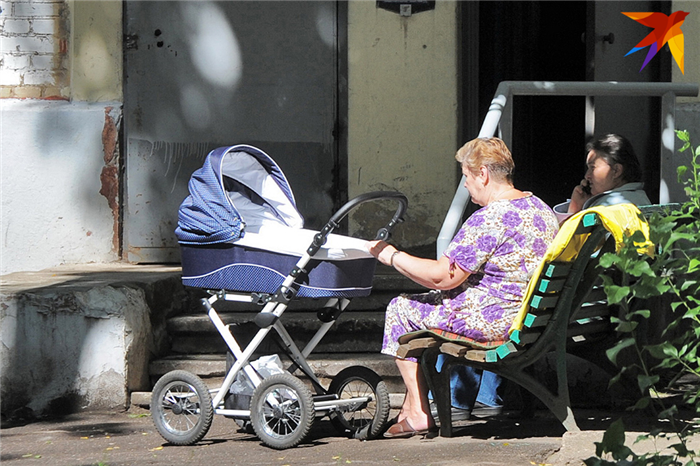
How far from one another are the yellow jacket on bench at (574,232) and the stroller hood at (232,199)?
117 cm

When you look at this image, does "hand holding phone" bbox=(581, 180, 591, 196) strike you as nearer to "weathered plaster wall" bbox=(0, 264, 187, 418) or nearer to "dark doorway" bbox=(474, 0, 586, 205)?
A: "weathered plaster wall" bbox=(0, 264, 187, 418)

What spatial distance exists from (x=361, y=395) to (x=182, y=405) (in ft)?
2.60

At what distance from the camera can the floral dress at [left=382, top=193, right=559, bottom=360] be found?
391 cm

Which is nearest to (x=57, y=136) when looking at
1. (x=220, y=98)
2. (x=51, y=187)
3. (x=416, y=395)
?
(x=51, y=187)

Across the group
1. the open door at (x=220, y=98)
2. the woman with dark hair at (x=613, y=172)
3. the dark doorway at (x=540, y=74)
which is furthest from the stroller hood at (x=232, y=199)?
the dark doorway at (x=540, y=74)

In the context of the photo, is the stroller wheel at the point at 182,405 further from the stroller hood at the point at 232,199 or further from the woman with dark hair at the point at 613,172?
the woman with dark hair at the point at 613,172

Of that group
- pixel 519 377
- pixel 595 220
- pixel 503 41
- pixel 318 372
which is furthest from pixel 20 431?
pixel 503 41

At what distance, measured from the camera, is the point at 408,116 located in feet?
22.8

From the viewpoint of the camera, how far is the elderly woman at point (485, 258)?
3.92m

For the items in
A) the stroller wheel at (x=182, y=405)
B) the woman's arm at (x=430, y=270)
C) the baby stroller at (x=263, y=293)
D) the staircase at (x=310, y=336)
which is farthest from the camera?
the staircase at (x=310, y=336)

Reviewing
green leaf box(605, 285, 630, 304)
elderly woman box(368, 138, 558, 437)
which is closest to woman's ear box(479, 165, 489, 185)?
elderly woman box(368, 138, 558, 437)

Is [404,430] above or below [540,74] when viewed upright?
below

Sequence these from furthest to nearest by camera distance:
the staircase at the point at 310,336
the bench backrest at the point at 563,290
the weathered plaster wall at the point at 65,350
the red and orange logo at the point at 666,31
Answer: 1. the staircase at the point at 310,336
2. the weathered plaster wall at the point at 65,350
3. the bench backrest at the point at 563,290
4. the red and orange logo at the point at 666,31

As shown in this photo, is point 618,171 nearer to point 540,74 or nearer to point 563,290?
point 563,290
